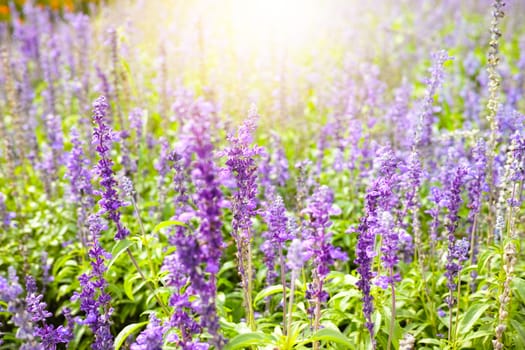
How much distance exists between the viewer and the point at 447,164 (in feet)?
17.8

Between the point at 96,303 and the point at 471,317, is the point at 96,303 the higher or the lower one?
the higher one

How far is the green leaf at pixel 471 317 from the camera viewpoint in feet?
12.8

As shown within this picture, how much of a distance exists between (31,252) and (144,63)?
761 centimetres

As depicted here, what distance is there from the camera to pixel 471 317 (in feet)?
13.0

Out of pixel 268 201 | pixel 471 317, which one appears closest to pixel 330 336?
pixel 471 317

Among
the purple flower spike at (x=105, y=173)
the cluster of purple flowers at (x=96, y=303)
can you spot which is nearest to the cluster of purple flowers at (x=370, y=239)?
the purple flower spike at (x=105, y=173)

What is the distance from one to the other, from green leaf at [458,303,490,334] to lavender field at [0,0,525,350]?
0.06ft

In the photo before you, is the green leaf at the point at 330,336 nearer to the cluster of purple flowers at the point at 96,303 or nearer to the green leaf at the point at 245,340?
the green leaf at the point at 245,340

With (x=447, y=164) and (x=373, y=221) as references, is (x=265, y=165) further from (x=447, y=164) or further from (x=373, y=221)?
(x=373, y=221)

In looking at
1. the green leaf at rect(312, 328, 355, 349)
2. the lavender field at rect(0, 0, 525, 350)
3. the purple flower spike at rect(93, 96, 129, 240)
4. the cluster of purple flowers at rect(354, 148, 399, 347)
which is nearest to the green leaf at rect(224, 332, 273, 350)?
the lavender field at rect(0, 0, 525, 350)

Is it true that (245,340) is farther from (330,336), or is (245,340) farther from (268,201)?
(268,201)

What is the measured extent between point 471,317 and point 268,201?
210cm

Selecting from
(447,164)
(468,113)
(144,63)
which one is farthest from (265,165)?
(144,63)

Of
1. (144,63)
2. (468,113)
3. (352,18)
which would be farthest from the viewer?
(352,18)
